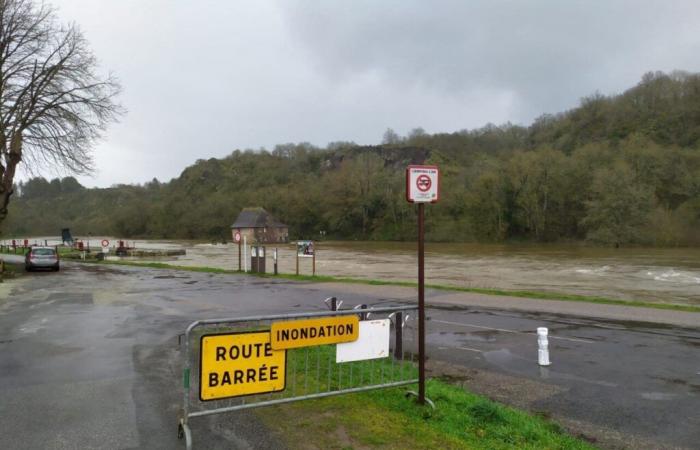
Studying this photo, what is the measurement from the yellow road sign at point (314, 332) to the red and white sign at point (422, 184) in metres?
1.50

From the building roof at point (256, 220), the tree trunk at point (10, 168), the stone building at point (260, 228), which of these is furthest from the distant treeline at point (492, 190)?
the building roof at point (256, 220)

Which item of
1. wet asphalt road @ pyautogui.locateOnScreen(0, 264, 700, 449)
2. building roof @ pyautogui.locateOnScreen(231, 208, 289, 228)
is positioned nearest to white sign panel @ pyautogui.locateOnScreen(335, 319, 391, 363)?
wet asphalt road @ pyautogui.locateOnScreen(0, 264, 700, 449)

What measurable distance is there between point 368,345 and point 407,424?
3.22 ft

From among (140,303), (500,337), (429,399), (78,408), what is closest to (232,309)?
(140,303)

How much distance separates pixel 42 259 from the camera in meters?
27.8

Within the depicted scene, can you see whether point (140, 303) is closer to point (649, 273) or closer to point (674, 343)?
point (674, 343)

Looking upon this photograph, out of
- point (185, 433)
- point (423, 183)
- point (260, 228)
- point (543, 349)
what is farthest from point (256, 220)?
point (185, 433)

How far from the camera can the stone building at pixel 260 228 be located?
108188mm

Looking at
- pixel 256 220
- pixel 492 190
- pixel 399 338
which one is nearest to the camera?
pixel 399 338

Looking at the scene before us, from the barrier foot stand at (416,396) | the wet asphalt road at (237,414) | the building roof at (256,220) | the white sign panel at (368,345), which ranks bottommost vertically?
the wet asphalt road at (237,414)

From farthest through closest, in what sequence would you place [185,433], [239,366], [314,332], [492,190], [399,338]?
[492,190], [399,338], [314,332], [239,366], [185,433]

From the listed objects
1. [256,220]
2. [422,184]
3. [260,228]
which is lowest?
[422,184]

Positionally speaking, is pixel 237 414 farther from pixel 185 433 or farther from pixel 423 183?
pixel 423 183

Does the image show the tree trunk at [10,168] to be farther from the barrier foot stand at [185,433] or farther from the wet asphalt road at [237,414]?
the barrier foot stand at [185,433]
